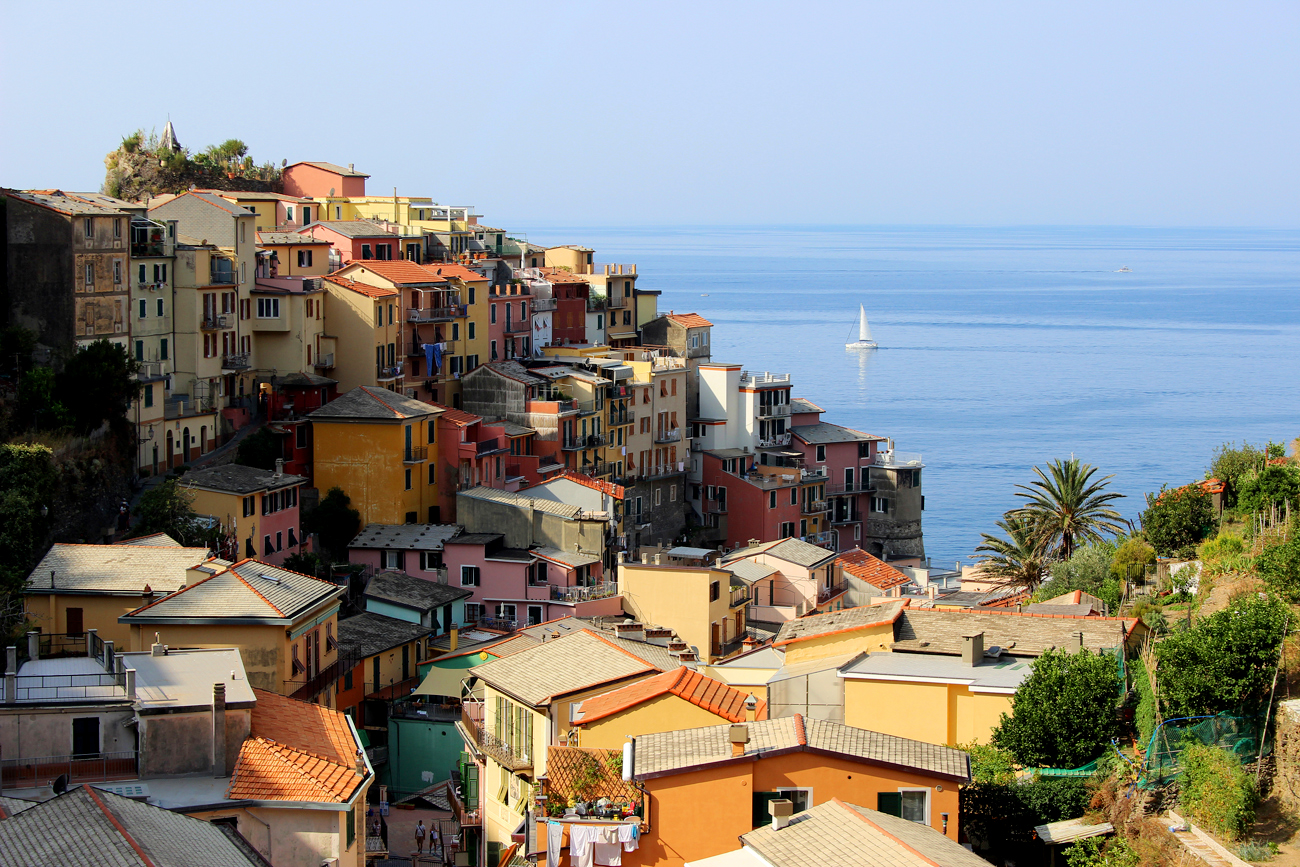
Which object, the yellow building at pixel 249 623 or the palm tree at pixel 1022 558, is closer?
the yellow building at pixel 249 623

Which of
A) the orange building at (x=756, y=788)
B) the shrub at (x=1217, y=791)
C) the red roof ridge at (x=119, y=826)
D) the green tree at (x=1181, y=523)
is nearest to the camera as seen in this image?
the red roof ridge at (x=119, y=826)

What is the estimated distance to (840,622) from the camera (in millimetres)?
31797

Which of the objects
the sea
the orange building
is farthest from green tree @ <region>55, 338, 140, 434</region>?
the sea

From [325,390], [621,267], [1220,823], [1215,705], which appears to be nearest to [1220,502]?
[1215,705]

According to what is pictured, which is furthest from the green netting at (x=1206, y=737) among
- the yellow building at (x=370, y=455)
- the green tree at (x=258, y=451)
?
the green tree at (x=258, y=451)

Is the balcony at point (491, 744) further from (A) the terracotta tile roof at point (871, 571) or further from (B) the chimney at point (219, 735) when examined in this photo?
(A) the terracotta tile roof at point (871, 571)

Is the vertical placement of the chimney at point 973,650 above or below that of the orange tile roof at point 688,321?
A: below

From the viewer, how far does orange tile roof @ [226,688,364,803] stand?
2234cm

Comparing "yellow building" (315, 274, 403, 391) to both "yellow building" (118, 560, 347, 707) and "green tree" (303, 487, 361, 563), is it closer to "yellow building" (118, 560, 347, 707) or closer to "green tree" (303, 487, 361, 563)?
"green tree" (303, 487, 361, 563)

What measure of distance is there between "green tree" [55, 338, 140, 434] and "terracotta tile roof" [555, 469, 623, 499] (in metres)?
17.6

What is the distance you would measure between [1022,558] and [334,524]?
22.9 meters

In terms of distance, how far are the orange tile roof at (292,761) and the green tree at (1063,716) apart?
9.95 meters

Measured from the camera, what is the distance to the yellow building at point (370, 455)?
55.6 metres

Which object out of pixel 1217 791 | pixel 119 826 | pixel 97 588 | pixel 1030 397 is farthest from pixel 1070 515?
pixel 1030 397
